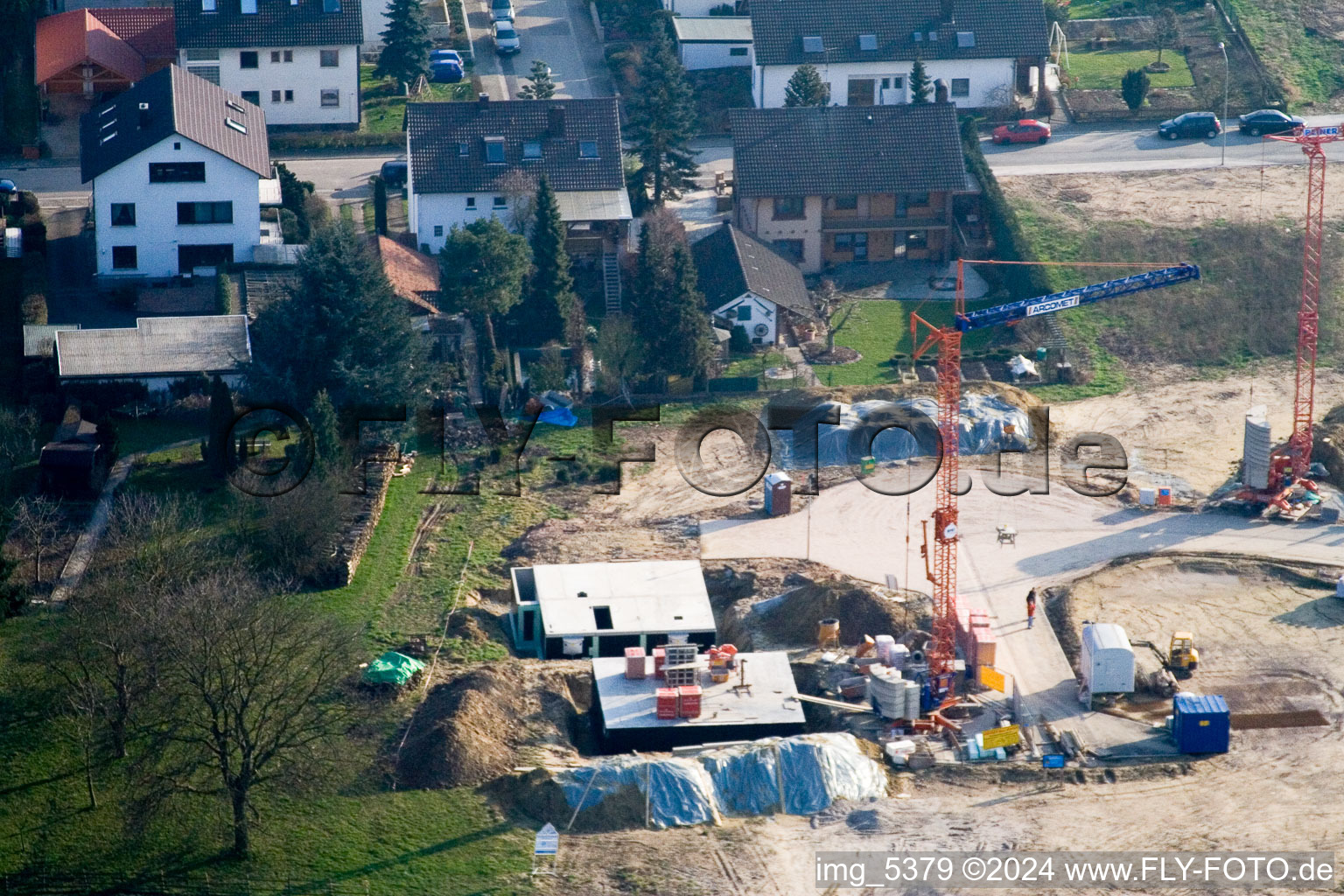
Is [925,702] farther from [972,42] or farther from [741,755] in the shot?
[972,42]

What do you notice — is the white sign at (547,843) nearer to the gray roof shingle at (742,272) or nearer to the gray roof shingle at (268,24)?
the gray roof shingle at (742,272)

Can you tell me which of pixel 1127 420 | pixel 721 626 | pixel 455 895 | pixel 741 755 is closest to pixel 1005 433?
pixel 1127 420

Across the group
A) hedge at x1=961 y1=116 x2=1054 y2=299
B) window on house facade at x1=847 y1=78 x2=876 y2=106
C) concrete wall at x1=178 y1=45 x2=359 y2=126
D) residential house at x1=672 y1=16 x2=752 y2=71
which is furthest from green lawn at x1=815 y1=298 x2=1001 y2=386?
concrete wall at x1=178 y1=45 x2=359 y2=126

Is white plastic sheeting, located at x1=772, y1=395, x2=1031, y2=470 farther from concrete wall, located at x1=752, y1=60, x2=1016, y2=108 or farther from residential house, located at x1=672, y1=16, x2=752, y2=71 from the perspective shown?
residential house, located at x1=672, y1=16, x2=752, y2=71

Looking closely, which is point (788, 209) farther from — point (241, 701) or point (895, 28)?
point (241, 701)

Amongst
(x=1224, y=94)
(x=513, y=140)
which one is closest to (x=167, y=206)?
(x=513, y=140)

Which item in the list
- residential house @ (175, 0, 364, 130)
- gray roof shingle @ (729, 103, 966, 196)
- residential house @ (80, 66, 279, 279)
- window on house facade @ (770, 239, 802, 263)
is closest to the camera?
residential house @ (80, 66, 279, 279)
